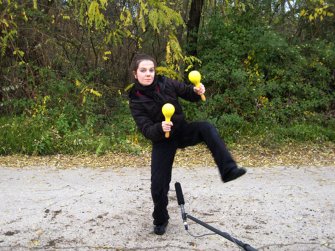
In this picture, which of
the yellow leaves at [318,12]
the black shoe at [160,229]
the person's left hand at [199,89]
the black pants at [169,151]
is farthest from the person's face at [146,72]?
the yellow leaves at [318,12]

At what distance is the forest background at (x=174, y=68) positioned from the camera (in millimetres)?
7727

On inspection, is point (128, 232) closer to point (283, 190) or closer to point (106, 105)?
point (283, 190)

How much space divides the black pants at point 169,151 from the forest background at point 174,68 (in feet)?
10.5

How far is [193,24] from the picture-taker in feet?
31.2

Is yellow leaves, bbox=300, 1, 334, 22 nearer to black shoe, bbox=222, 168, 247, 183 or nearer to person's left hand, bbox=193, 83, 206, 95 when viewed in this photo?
person's left hand, bbox=193, 83, 206, 95

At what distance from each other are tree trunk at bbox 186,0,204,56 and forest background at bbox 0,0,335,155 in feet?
0.07

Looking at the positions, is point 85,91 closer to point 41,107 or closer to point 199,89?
point 41,107

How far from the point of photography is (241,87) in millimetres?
8555

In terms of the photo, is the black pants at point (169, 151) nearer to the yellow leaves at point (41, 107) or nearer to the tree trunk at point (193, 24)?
the yellow leaves at point (41, 107)

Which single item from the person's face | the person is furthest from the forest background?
the person's face

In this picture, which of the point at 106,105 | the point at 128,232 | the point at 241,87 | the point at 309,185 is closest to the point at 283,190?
the point at 309,185

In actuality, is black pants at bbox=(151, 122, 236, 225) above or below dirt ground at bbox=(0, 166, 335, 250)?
above

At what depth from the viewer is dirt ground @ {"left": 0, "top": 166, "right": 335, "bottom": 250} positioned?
3895 mm

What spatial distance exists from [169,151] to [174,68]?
432 cm
